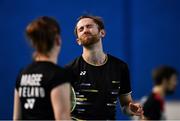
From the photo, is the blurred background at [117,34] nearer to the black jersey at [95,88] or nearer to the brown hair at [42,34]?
the black jersey at [95,88]

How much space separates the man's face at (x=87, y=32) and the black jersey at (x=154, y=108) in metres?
1.82

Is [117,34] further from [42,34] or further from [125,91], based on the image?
[42,34]

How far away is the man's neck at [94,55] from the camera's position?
4.10 m

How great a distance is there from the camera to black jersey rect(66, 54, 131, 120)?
13.1ft

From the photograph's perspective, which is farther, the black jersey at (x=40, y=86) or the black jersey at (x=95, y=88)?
the black jersey at (x=95, y=88)

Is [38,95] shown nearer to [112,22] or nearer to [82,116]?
[82,116]

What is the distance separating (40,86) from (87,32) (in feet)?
3.77

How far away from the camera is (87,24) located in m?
4.12

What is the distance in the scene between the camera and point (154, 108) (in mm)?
5770

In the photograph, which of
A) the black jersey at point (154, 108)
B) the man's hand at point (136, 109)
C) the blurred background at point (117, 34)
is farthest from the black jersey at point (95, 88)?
the blurred background at point (117, 34)

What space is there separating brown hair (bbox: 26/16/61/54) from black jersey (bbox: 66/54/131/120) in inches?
41.4

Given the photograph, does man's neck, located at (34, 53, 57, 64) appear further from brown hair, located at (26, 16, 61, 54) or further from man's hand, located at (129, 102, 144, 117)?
man's hand, located at (129, 102, 144, 117)

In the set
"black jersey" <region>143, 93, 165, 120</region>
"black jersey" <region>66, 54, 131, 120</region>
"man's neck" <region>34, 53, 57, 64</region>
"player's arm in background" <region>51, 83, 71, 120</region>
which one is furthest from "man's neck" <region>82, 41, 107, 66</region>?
"black jersey" <region>143, 93, 165, 120</region>

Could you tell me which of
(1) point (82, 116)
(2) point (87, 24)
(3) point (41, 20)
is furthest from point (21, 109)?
(2) point (87, 24)
